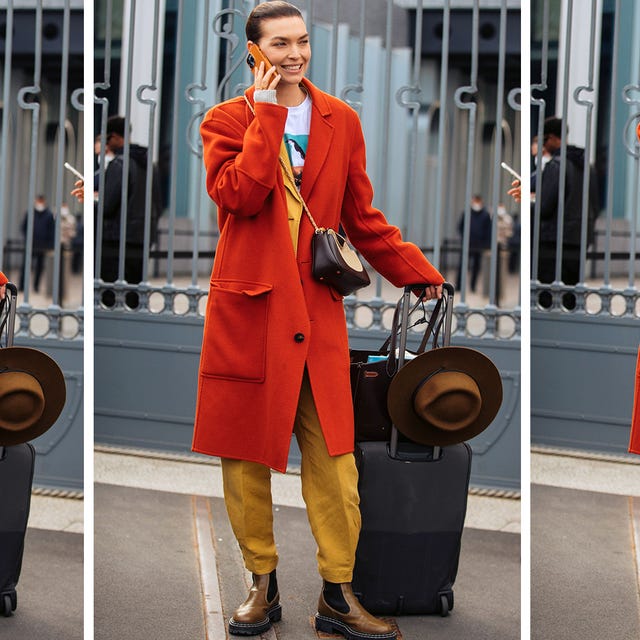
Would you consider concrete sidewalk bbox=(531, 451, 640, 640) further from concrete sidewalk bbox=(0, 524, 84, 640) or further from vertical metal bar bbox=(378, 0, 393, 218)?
vertical metal bar bbox=(378, 0, 393, 218)

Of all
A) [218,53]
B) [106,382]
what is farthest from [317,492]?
[218,53]

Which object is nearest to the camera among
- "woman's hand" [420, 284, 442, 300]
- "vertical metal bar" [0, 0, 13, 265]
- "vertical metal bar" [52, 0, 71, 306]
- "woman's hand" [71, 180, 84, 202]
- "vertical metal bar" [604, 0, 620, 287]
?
"woman's hand" [420, 284, 442, 300]

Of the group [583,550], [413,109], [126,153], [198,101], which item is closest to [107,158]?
[126,153]

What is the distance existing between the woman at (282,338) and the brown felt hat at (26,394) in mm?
418

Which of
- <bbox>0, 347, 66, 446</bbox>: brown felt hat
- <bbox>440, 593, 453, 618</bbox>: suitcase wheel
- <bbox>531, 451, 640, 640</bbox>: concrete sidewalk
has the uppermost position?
<bbox>0, 347, 66, 446</bbox>: brown felt hat

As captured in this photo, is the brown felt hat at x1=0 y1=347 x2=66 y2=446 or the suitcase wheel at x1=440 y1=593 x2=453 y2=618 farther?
the suitcase wheel at x1=440 y1=593 x2=453 y2=618

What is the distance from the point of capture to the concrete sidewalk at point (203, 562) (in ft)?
10.2

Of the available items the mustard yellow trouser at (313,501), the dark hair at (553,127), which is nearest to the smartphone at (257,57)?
the mustard yellow trouser at (313,501)

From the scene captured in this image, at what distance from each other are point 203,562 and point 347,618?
71cm

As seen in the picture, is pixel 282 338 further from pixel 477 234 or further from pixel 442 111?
pixel 477 234

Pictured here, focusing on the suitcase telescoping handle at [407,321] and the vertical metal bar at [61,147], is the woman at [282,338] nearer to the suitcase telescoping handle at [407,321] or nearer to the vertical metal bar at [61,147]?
the suitcase telescoping handle at [407,321]

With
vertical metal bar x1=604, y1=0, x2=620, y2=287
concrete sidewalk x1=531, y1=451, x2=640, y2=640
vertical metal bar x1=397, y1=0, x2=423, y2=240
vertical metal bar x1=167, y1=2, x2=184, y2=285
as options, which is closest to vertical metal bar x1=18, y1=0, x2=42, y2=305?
vertical metal bar x1=167, y1=2, x2=184, y2=285

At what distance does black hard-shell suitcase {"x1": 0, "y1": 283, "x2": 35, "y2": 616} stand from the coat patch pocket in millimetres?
598

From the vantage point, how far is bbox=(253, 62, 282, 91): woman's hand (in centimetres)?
285
